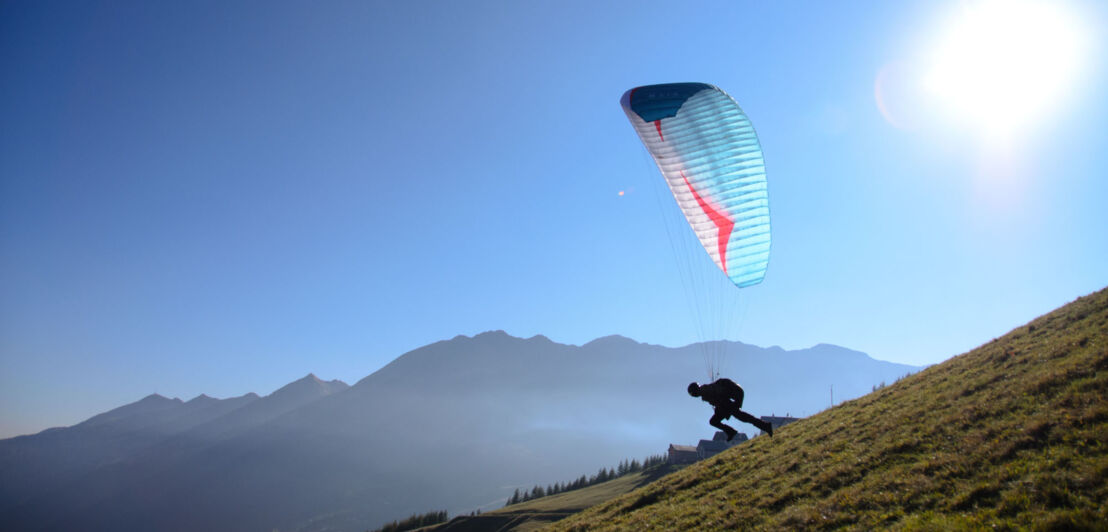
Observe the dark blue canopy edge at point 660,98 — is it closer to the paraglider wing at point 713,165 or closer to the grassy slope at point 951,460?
the paraglider wing at point 713,165

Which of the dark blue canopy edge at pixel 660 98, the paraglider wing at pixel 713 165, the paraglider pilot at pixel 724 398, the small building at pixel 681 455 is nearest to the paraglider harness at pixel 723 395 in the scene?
the paraglider pilot at pixel 724 398

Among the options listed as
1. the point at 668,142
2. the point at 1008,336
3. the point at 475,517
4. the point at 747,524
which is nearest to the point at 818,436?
the point at 747,524

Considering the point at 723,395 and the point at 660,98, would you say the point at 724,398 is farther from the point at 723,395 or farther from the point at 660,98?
the point at 660,98

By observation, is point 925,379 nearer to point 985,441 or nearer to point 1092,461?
point 985,441

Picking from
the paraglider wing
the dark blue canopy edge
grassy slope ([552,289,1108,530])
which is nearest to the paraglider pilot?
grassy slope ([552,289,1108,530])

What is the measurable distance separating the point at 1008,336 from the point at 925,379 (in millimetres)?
4722

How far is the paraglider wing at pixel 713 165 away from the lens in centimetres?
1731

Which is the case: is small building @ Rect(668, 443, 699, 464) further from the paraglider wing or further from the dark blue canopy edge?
the dark blue canopy edge

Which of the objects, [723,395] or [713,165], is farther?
[713,165]

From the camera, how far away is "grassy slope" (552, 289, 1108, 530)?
8297 mm

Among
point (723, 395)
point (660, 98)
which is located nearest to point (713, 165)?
point (660, 98)

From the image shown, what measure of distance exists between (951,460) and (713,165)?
37.5ft

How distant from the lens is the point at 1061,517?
280 inches

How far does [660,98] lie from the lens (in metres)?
18.1
